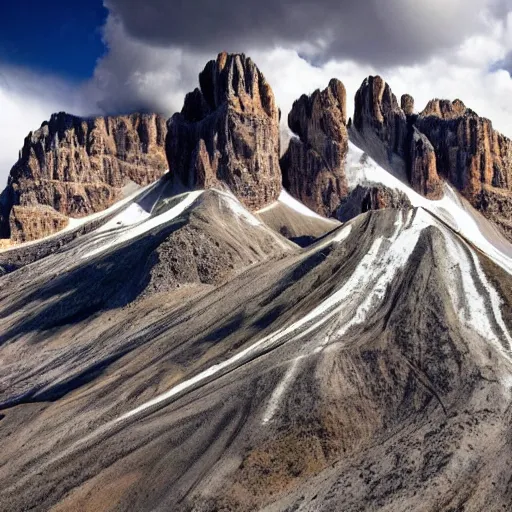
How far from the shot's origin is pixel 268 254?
61219 mm

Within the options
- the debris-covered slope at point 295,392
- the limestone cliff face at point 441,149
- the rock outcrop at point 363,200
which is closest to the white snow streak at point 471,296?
the debris-covered slope at point 295,392

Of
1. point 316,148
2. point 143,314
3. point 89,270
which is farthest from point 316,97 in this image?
point 143,314

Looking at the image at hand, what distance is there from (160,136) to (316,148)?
40545 mm

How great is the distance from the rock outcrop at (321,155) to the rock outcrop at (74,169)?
3506 cm

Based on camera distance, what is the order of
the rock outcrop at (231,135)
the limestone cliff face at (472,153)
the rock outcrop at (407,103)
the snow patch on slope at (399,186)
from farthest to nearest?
the rock outcrop at (407,103) → the limestone cliff face at (472,153) → the snow patch on slope at (399,186) → the rock outcrop at (231,135)

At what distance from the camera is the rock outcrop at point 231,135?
85.7 meters

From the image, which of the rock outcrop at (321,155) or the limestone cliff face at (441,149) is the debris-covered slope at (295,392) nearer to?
the rock outcrop at (321,155)

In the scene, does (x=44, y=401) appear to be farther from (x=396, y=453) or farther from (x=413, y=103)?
(x=413, y=103)

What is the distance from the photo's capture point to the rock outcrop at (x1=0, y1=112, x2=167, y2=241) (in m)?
104

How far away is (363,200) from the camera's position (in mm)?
91125

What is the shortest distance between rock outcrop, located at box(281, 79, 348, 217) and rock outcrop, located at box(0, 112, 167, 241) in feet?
115

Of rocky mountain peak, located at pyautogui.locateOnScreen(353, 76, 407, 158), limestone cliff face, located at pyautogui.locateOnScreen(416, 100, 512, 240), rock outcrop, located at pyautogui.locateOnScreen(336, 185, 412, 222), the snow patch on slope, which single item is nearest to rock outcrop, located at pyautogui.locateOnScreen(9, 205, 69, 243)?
rock outcrop, located at pyautogui.locateOnScreen(336, 185, 412, 222)

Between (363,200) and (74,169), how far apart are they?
53.9 m

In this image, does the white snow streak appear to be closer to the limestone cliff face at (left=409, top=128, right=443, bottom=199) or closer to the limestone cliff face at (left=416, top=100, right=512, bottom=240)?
the limestone cliff face at (left=409, top=128, right=443, bottom=199)
